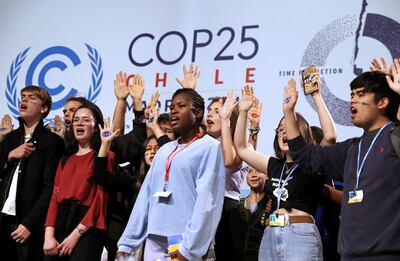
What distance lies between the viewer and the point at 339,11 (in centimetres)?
502

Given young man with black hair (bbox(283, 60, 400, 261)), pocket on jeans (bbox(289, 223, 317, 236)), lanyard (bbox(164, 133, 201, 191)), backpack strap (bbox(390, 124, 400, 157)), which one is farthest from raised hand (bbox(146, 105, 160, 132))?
backpack strap (bbox(390, 124, 400, 157))

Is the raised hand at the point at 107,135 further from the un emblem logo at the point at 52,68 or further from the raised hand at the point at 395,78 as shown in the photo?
the un emblem logo at the point at 52,68

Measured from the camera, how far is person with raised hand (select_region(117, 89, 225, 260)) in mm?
3258

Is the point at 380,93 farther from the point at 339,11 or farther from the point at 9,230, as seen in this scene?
the point at 9,230

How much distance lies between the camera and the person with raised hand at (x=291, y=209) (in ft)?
11.4

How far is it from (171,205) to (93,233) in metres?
0.80

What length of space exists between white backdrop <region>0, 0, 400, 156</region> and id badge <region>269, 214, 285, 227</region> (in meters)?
1.45

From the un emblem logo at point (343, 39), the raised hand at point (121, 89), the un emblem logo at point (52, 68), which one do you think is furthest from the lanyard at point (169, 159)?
the un emblem logo at point (52, 68)

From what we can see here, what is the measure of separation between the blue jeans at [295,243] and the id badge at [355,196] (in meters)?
0.47

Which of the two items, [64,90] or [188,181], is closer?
[188,181]

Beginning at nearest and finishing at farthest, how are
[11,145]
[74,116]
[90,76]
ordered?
[74,116]
[11,145]
[90,76]

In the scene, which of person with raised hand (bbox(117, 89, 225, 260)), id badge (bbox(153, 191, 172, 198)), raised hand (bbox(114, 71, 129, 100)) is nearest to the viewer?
person with raised hand (bbox(117, 89, 225, 260))

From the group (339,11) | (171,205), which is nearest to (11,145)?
(171,205)

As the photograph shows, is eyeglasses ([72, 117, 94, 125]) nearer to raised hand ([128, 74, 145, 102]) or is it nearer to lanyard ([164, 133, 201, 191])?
raised hand ([128, 74, 145, 102])
